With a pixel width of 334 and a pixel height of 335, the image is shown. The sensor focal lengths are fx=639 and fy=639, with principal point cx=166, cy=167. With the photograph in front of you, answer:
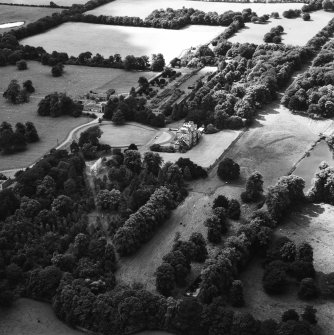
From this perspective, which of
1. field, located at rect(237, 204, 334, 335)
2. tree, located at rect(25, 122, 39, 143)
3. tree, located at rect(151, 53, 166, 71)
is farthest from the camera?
tree, located at rect(151, 53, 166, 71)

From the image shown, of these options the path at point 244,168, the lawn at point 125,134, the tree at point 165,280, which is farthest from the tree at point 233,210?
the lawn at point 125,134

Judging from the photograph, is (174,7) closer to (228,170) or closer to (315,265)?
(228,170)

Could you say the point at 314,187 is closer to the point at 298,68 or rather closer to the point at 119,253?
the point at 119,253

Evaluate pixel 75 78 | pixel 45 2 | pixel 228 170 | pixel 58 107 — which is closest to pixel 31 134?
pixel 58 107

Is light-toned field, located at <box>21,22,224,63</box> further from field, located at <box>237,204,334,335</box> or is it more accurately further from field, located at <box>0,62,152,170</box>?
field, located at <box>237,204,334,335</box>

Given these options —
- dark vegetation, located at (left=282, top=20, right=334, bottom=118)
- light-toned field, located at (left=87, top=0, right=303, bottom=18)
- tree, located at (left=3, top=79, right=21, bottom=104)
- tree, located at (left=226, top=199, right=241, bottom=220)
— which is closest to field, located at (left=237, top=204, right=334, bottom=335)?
tree, located at (left=226, top=199, right=241, bottom=220)

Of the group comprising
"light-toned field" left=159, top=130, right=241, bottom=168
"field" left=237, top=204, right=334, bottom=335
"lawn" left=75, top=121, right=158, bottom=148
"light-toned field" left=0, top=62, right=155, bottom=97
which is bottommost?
"light-toned field" left=0, top=62, right=155, bottom=97

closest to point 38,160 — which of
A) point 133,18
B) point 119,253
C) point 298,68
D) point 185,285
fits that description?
point 119,253
